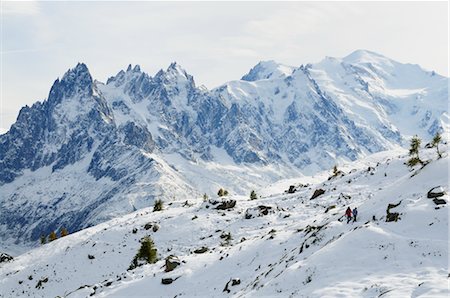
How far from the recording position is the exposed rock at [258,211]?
232ft

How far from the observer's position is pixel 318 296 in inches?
1069

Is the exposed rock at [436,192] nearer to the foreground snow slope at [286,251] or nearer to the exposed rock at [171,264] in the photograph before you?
the foreground snow slope at [286,251]

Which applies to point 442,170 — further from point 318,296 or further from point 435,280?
point 318,296

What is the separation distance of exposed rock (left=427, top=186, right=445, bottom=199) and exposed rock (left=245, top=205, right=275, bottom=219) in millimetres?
33817

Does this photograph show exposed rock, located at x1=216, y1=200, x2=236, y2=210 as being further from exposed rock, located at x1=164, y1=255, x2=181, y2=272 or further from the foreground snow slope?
exposed rock, located at x1=164, y1=255, x2=181, y2=272

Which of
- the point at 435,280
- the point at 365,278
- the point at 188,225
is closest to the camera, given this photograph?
the point at 435,280

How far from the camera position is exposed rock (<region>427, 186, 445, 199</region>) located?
38.2 m

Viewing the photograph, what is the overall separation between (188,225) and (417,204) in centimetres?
4014

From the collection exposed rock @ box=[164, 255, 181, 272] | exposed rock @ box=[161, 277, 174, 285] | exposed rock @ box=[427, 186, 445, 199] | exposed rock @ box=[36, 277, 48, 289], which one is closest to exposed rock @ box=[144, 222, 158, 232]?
exposed rock @ box=[36, 277, 48, 289]

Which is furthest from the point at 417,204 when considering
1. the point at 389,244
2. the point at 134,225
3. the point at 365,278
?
the point at 134,225

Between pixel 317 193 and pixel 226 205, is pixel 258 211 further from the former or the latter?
pixel 317 193

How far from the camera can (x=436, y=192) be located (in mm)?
38500

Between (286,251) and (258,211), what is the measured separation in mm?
29067

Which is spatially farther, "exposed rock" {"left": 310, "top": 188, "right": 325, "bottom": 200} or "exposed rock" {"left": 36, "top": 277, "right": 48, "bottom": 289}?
"exposed rock" {"left": 310, "top": 188, "right": 325, "bottom": 200}
